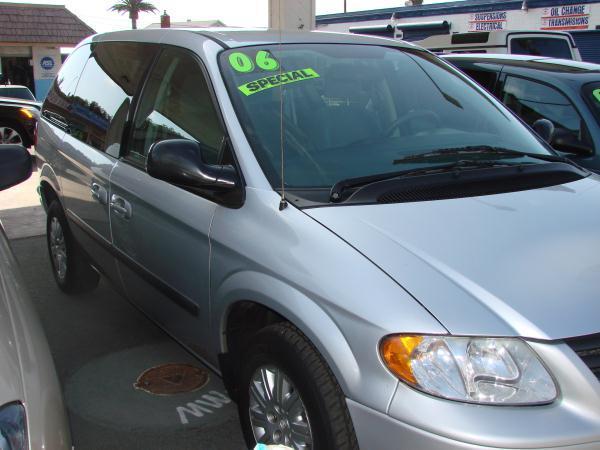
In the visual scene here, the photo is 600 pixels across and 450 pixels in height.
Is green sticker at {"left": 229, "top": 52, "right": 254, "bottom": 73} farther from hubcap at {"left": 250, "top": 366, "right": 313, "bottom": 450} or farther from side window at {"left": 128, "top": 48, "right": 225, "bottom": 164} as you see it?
hubcap at {"left": 250, "top": 366, "right": 313, "bottom": 450}

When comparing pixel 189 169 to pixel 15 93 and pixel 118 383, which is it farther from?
pixel 15 93

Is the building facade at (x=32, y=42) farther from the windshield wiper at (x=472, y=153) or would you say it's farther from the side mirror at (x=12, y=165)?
the windshield wiper at (x=472, y=153)

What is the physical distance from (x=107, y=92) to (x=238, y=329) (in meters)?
1.87

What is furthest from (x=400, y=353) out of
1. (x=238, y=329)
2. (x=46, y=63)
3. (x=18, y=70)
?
(x=18, y=70)

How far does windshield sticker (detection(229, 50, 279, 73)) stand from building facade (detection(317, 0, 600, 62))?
15330mm

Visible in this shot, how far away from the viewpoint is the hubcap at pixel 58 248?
15.2 ft

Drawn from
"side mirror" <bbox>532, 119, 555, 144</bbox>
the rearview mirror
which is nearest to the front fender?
the rearview mirror

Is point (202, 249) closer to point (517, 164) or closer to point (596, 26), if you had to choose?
point (517, 164)

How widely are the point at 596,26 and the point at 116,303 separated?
18.1m

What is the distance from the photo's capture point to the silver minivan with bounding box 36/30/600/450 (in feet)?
5.92

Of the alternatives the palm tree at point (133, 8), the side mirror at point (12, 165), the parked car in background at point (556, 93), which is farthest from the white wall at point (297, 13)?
the palm tree at point (133, 8)

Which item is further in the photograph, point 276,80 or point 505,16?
point 505,16

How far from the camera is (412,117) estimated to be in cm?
307

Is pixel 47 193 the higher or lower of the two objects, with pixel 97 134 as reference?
lower
